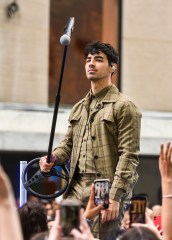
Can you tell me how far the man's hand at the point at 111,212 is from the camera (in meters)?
8.05

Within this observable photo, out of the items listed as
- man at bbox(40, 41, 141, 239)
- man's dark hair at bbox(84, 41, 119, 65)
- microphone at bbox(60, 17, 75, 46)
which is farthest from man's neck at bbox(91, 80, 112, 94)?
microphone at bbox(60, 17, 75, 46)

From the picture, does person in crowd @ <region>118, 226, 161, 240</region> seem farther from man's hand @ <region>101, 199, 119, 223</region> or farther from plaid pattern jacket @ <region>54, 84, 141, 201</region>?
plaid pattern jacket @ <region>54, 84, 141, 201</region>

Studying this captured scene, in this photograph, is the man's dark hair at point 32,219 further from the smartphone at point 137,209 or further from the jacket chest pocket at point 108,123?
the smartphone at point 137,209

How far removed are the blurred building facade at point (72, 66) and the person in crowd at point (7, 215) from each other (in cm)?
1348

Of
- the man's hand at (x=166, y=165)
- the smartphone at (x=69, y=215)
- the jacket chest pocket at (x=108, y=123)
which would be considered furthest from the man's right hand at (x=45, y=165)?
the smartphone at (x=69, y=215)

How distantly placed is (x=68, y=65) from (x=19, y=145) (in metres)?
1.97

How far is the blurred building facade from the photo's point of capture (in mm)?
18719

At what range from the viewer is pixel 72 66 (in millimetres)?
19391

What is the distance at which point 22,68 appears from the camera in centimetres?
1889

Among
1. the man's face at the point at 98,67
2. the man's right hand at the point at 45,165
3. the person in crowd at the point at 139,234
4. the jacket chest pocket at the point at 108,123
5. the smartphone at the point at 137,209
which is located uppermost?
the man's face at the point at 98,67

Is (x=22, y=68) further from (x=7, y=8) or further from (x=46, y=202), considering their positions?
(x=46, y=202)

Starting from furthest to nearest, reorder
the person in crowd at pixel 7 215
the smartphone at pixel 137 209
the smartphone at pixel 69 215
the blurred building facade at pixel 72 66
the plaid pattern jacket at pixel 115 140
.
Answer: the blurred building facade at pixel 72 66 → the plaid pattern jacket at pixel 115 140 → the smartphone at pixel 137 209 → the smartphone at pixel 69 215 → the person in crowd at pixel 7 215

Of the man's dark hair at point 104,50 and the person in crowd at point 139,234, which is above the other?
the man's dark hair at point 104,50

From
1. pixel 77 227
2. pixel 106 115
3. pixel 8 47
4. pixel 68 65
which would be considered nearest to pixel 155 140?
pixel 68 65
